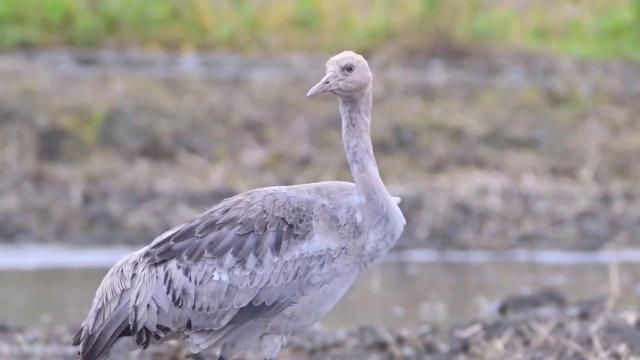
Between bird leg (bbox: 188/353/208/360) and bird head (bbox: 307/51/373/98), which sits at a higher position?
bird head (bbox: 307/51/373/98)

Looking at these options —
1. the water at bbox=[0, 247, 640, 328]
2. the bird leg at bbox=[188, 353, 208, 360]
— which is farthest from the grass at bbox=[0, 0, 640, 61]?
the bird leg at bbox=[188, 353, 208, 360]

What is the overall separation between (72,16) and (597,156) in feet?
20.5

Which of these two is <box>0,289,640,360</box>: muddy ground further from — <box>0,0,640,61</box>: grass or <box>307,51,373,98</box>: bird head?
<box>0,0,640,61</box>: grass

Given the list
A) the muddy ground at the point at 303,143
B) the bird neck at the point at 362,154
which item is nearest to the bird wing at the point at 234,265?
the bird neck at the point at 362,154

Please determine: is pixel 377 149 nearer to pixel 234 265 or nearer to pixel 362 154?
pixel 362 154

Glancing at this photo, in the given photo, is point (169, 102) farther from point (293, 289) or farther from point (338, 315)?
point (293, 289)

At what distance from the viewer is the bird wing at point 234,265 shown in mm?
8375

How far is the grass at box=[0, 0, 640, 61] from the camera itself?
19781mm

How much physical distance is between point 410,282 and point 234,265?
18.3 ft

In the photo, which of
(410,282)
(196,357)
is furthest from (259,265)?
(410,282)

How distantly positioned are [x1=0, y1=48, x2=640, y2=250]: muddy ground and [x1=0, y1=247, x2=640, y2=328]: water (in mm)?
359

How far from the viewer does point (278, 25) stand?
20.6 meters

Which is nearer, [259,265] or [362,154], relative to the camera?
[259,265]

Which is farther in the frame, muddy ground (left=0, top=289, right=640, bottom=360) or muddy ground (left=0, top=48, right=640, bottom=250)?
muddy ground (left=0, top=48, right=640, bottom=250)
